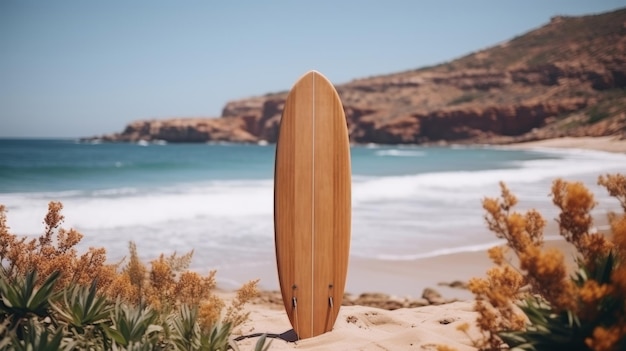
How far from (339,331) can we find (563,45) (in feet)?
258

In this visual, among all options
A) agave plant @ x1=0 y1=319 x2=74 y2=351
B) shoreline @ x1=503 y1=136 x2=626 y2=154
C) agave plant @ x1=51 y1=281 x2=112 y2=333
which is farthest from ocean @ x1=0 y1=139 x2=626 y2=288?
shoreline @ x1=503 y1=136 x2=626 y2=154

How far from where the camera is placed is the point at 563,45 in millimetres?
71875

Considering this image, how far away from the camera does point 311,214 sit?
4000 millimetres

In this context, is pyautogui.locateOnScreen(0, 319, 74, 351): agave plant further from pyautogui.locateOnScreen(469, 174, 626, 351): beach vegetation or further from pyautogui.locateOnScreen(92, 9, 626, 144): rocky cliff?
pyautogui.locateOnScreen(92, 9, 626, 144): rocky cliff

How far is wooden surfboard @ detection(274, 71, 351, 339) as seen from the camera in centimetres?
398

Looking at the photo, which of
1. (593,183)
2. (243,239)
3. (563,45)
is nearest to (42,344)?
(243,239)

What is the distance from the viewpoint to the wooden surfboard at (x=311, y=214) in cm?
398

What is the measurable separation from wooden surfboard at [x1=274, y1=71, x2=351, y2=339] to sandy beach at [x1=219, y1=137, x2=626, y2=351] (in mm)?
271

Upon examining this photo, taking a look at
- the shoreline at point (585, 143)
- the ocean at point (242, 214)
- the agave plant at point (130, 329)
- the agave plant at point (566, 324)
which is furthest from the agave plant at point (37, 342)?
the shoreline at point (585, 143)

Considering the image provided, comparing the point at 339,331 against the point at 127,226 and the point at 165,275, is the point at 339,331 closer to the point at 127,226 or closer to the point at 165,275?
the point at 165,275

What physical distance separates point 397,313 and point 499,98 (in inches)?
2674

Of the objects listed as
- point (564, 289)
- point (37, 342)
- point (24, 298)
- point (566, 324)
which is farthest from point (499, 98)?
point (37, 342)

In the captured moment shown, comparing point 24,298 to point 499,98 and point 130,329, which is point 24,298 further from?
point 499,98

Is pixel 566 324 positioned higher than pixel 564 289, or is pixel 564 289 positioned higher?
pixel 564 289
